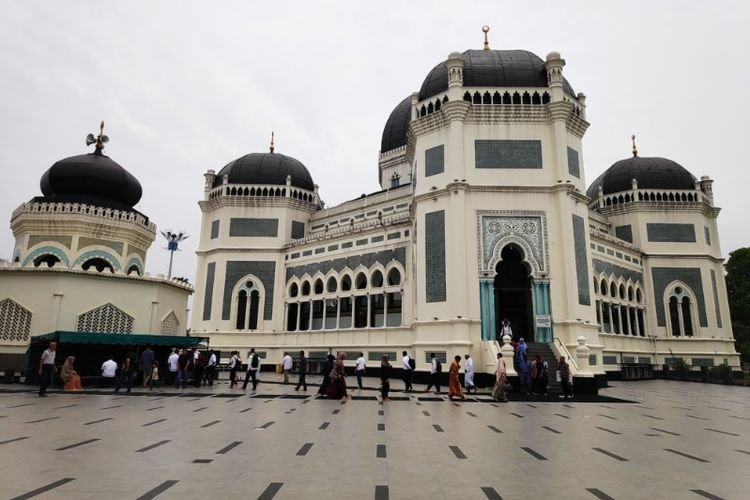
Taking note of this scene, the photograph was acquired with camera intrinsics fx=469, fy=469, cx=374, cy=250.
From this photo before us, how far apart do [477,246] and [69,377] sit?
17621mm

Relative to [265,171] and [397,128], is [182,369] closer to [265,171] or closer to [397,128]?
[265,171]

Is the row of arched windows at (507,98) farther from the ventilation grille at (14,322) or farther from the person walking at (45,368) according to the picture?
the ventilation grille at (14,322)

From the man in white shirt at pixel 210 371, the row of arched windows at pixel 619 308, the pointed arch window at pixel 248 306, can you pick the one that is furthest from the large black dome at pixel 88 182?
the row of arched windows at pixel 619 308

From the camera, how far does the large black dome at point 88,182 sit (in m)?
27.0

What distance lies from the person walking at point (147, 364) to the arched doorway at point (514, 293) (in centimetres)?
1545

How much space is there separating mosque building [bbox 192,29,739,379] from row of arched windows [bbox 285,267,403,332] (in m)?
0.11

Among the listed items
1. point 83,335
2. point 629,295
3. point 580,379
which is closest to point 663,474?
point 580,379

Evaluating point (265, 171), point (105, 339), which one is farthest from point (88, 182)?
point (105, 339)

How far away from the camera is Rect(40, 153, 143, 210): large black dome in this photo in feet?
88.5

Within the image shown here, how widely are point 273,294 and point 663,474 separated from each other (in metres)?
29.6

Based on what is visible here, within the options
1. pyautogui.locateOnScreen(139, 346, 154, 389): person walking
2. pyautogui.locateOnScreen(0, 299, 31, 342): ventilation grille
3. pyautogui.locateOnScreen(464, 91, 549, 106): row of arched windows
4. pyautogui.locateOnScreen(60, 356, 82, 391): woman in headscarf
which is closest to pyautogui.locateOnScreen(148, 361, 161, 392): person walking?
pyautogui.locateOnScreen(139, 346, 154, 389): person walking

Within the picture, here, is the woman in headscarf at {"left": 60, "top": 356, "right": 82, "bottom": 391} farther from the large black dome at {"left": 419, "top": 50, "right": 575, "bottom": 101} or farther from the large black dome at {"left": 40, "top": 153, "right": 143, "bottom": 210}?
the large black dome at {"left": 419, "top": 50, "right": 575, "bottom": 101}

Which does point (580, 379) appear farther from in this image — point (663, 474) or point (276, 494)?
point (276, 494)

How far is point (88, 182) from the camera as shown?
27344 millimetres
